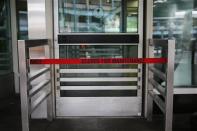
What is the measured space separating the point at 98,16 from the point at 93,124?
1.71m

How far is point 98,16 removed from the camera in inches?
160

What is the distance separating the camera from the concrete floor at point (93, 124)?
3.62 meters

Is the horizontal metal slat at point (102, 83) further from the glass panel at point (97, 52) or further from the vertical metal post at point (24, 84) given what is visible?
the vertical metal post at point (24, 84)

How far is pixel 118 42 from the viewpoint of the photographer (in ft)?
13.1

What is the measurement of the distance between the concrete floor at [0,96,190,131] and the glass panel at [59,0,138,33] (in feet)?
4.71

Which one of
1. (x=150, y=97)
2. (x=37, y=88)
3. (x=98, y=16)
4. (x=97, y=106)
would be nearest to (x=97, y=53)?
(x=98, y=16)

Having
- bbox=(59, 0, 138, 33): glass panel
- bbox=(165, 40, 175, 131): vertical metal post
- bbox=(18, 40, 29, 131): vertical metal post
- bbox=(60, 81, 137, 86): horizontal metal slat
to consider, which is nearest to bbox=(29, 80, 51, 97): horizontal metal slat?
bbox=(18, 40, 29, 131): vertical metal post

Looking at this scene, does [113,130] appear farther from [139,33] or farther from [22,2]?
[22,2]

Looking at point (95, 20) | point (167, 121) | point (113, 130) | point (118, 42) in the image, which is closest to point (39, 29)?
point (95, 20)

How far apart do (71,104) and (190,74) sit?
205 cm

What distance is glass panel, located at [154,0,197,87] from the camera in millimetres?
4000

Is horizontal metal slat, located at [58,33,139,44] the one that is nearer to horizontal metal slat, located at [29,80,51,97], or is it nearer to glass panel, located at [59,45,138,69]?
glass panel, located at [59,45,138,69]

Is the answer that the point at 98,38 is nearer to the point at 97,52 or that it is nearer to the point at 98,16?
the point at 97,52

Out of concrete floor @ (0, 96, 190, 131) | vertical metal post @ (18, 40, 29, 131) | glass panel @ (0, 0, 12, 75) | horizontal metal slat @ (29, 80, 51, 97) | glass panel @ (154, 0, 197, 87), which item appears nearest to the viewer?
vertical metal post @ (18, 40, 29, 131)
